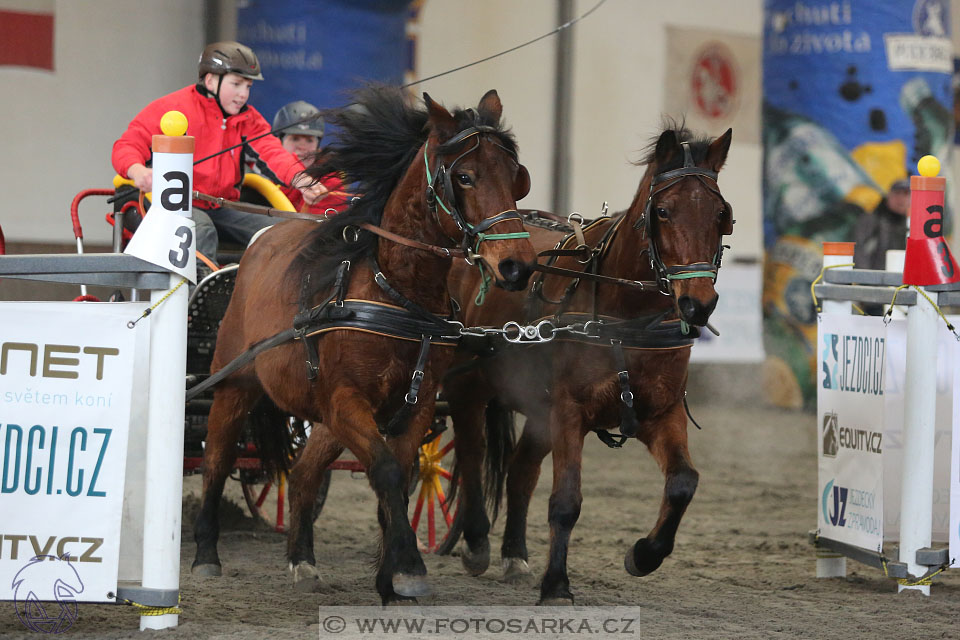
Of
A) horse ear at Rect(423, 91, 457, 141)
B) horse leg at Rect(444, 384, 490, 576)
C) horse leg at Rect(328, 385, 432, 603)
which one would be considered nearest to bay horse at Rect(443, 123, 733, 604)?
horse leg at Rect(444, 384, 490, 576)

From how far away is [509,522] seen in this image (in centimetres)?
523

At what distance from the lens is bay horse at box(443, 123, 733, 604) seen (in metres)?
4.11

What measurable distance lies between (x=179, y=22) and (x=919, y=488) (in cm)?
714

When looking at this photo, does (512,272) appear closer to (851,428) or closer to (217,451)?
(217,451)

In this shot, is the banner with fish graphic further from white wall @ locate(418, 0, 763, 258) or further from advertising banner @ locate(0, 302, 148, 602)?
advertising banner @ locate(0, 302, 148, 602)

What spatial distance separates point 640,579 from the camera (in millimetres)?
5191

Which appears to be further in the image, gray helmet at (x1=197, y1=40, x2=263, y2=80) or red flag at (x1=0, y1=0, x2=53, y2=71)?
red flag at (x1=0, y1=0, x2=53, y2=71)

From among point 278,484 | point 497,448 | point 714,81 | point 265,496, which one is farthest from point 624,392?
point 714,81

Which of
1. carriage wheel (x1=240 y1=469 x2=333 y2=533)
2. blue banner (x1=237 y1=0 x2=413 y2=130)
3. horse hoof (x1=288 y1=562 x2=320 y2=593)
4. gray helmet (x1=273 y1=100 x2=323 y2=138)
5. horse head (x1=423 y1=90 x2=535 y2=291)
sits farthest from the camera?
blue banner (x1=237 y1=0 x2=413 y2=130)

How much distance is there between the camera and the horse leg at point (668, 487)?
4.34 metres

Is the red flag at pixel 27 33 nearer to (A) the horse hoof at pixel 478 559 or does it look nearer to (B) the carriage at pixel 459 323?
(B) the carriage at pixel 459 323

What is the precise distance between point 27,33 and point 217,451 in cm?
523

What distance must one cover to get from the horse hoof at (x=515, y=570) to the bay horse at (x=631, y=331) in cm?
58

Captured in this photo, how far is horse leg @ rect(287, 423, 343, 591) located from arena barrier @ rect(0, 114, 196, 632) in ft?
3.28
